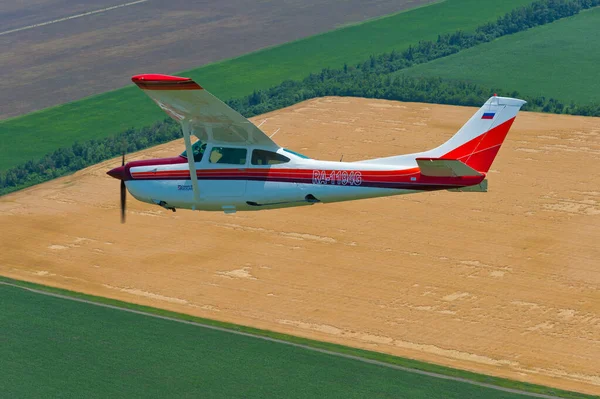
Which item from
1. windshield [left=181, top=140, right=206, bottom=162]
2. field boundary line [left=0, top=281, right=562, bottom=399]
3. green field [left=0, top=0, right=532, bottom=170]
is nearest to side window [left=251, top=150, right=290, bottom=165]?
windshield [left=181, top=140, right=206, bottom=162]

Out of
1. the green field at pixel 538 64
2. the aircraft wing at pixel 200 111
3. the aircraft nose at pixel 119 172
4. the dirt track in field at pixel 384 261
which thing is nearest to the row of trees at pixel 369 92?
the green field at pixel 538 64

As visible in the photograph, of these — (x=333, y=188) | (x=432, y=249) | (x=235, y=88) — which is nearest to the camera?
(x=333, y=188)

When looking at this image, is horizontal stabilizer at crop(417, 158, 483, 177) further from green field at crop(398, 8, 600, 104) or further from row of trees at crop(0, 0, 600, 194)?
green field at crop(398, 8, 600, 104)

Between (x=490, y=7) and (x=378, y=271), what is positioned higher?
(x=490, y=7)

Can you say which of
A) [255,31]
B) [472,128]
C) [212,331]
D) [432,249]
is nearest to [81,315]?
[212,331]

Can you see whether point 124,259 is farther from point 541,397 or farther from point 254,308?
point 541,397

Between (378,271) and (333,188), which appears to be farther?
(378,271)
